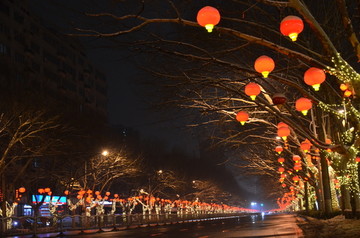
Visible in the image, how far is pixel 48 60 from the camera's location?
229 feet

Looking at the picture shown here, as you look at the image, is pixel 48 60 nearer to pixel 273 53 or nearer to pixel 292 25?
pixel 273 53

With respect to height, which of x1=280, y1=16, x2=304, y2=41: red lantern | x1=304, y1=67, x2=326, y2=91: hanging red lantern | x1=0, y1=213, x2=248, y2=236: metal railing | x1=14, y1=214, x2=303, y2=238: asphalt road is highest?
x1=280, y1=16, x2=304, y2=41: red lantern

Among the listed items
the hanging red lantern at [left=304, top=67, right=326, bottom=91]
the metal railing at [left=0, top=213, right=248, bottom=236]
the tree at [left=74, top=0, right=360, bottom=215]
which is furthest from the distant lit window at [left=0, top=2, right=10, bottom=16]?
the hanging red lantern at [left=304, top=67, right=326, bottom=91]

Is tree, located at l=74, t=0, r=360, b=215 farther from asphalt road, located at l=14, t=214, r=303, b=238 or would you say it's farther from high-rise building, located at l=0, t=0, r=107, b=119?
A: high-rise building, located at l=0, t=0, r=107, b=119

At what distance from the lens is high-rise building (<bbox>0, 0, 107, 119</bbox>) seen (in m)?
56.1

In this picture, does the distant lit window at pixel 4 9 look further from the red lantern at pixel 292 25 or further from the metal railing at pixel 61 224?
the red lantern at pixel 292 25

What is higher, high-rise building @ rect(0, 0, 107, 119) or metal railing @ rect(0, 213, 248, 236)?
high-rise building @ rect(0, 0, 107, 119)

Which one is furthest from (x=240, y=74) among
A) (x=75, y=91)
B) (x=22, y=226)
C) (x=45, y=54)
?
(x=75, y=91)

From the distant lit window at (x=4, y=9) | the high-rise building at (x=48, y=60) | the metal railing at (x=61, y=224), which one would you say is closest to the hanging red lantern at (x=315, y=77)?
the metal railing at (x=61, y=224)

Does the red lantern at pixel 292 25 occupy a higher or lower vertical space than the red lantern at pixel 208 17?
lower

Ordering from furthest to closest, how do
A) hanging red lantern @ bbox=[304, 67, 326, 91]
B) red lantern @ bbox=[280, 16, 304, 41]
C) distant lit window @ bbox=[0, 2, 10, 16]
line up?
distant lit window @ bbox=[0, 2, 10, 16], hanging red lantern @ bbox=[304, 67, 326, 91], red lantern @ bbox=[280, 16, 304, 41]

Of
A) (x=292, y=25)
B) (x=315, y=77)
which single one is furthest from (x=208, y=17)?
(x=315, y=77)

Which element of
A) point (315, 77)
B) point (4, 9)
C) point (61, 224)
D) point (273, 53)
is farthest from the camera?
point (4, 9)

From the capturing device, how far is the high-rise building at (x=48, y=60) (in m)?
56.1
